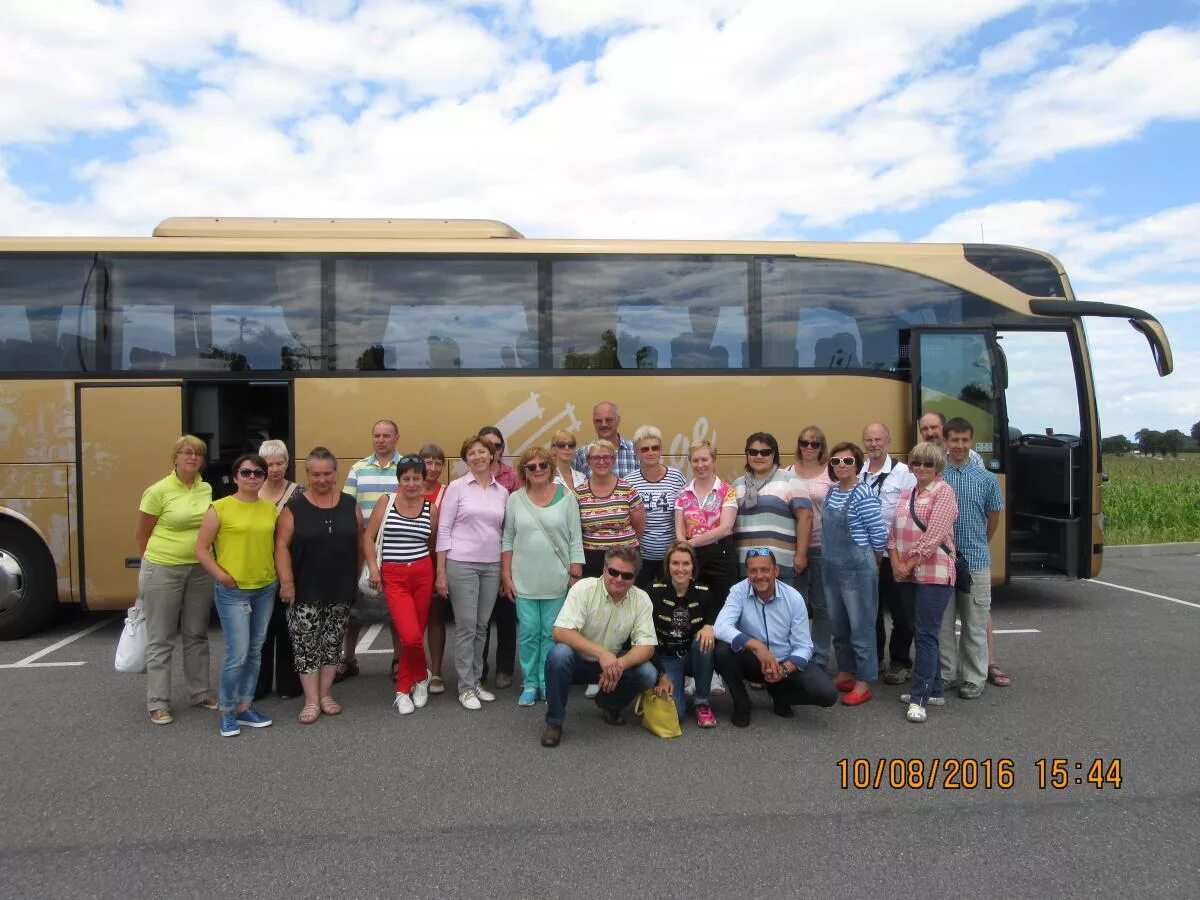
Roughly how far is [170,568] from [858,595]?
14.0 feet

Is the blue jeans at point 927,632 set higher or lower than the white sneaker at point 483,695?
higher

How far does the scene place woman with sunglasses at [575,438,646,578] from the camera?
18.3 feet

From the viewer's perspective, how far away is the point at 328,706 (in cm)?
529

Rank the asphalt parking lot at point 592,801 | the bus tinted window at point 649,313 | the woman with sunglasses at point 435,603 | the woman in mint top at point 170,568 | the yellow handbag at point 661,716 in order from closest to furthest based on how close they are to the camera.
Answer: the asphalt parking lot at point 592,801 → the yellow handbag at point 661,716 → the woman in mint top at point 170,568 → the woman with sunglasses at point 435,603 → the bus tinted window at point 649,313

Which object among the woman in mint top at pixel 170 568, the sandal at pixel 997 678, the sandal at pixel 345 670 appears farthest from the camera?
the sandal at pixel 345 670

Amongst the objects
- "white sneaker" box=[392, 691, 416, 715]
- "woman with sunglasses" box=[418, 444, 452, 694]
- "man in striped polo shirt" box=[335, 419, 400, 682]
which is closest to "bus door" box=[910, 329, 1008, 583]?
"woman with sunglasses" box=[418, 444, 452, 694]

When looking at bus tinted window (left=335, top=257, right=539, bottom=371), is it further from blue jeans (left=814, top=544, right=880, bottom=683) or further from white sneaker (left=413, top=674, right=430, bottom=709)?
blue jeans (left=814, top=544, right=880, bottom=683)

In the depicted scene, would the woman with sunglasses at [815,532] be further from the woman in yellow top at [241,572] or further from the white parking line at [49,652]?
the white parking line at [49,652]

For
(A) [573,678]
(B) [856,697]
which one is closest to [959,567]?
(B) [856,697]

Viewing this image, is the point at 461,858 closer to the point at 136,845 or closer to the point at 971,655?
the point at 136,845

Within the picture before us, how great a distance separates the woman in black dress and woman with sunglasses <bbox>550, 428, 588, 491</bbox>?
1.45 m

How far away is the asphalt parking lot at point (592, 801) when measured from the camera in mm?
3305

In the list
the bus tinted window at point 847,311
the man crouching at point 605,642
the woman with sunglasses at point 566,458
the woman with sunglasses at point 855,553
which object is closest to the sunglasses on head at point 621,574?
the man crouching at point 605,642

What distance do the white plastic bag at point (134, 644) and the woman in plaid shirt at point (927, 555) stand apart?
15.4 ft
